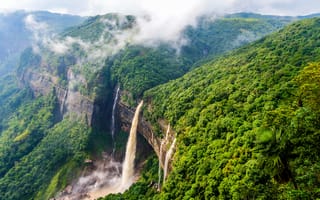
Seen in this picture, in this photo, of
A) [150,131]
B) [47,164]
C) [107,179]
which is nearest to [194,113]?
[150,131]

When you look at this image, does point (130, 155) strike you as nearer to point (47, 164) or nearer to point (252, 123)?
point (47, 164)

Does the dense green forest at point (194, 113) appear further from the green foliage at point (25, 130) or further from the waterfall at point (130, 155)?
the waterfall at point (130, 155)

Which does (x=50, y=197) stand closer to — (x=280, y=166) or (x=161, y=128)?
(x=161, y=128)

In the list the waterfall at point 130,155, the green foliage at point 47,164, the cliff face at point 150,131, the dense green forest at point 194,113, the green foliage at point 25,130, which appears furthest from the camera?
the green foliage at point 25,130

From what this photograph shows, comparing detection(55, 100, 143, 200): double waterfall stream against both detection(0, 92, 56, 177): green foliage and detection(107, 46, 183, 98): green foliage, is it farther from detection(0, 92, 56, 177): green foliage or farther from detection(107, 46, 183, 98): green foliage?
detection(0, 92, 56, 177): green foliage

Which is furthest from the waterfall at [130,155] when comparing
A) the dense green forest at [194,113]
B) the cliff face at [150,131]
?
the dense green forest at [194,113]

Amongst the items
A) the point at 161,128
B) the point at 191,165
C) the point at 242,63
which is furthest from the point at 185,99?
the point at 191,165
